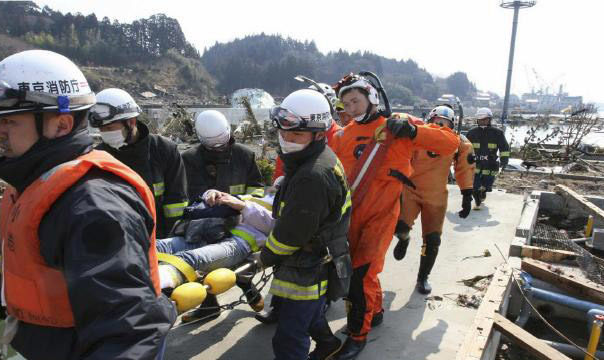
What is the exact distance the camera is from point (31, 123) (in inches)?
52.2

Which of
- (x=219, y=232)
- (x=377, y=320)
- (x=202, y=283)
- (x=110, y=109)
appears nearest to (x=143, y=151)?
(x=110, y=109)

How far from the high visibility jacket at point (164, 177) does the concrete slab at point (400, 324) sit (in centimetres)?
95

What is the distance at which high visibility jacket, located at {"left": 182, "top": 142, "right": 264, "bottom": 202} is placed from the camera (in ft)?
12.1

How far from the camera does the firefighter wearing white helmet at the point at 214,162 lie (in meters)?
3.59

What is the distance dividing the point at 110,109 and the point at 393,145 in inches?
86.7

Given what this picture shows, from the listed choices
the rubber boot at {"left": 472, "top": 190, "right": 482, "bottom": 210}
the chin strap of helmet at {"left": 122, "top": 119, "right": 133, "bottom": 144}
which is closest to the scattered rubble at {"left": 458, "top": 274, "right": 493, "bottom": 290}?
the rubber boot at {"left": 472, "top": 190, "right": 482, "bottom": 210}

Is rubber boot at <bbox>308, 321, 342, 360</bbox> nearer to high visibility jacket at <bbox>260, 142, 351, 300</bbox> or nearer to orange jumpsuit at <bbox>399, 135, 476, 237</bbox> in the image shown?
high visibility jacket at <bbox>260, 142, 351, 300</bbox>

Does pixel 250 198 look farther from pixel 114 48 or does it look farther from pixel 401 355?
pixel 114 48

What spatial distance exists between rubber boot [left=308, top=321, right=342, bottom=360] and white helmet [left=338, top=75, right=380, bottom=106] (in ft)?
5.89

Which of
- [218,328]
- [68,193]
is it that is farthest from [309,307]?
[68,193]

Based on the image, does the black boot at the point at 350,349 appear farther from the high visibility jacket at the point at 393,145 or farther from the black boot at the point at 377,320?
the high visibility jacket at the point at 393,145

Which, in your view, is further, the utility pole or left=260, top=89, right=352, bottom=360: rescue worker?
the utility pole

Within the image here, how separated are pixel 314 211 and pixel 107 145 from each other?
1845mm

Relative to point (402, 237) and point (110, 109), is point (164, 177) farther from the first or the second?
point (402, 237)
